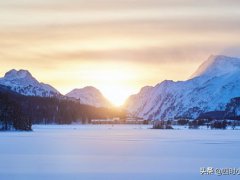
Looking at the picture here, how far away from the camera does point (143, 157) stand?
150 ft

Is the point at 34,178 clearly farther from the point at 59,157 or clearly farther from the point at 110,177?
the point at 59,157

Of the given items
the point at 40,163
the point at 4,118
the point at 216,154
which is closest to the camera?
the point at 40,163

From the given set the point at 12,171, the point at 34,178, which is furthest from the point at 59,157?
the point at 34,178

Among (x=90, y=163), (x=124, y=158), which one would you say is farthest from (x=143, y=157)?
(x=90, y=163)

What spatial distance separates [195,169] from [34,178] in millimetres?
11609

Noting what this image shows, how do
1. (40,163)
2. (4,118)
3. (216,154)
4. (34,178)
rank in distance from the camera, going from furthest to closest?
1. (4,118)
2. (216,154)
3. (40,163)
4. (34,178)

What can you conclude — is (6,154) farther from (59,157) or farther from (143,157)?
(143,157)

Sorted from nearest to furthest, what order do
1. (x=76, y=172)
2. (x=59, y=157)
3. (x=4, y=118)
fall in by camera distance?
(x=76, y=172) → (x=59, y=157) → (x=4, y=118)

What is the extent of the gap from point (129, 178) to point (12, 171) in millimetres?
8386

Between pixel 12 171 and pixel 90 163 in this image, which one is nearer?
pixel 12 171

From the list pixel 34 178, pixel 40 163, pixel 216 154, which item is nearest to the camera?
pixel 34 178

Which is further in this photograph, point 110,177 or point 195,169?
point 195,169

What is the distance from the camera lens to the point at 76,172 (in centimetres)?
3412

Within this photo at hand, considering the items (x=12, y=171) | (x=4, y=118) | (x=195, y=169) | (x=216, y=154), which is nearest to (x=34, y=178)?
(x=12, y=171)
